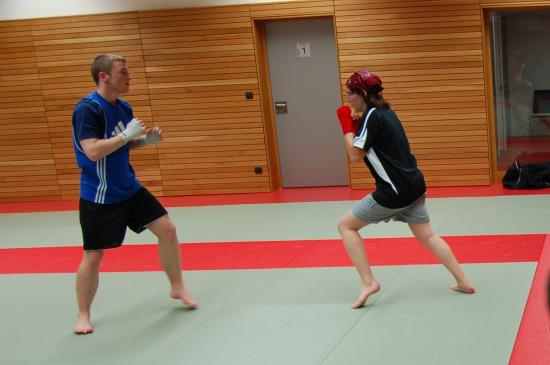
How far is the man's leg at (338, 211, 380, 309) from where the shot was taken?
489 cm

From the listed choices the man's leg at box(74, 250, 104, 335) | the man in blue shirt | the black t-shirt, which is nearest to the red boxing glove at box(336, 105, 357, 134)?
the black t-shirt

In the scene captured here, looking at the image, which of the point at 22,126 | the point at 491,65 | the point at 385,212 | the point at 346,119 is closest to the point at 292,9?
the point at 491,65

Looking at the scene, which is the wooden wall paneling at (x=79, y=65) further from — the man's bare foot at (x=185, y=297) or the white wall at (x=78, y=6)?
the man's bare foot at (x=185, y=297)

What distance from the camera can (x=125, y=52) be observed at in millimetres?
9609

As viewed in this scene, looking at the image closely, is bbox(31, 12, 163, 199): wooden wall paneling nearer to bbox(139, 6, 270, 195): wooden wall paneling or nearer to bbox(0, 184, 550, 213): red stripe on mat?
bbox(139, 6, 270, 195): wooden wall paneling

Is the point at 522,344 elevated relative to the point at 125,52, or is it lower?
lower

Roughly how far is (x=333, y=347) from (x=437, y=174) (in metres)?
5.00

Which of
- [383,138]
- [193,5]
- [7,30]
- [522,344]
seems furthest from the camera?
[7,30]

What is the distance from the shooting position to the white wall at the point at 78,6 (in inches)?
368

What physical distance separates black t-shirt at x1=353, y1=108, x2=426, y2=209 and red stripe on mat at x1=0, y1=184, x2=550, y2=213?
373 cm

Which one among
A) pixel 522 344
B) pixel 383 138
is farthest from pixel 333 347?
pixel 383 138

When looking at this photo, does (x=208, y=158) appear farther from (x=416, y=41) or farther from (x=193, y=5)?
(x=416, y=41)

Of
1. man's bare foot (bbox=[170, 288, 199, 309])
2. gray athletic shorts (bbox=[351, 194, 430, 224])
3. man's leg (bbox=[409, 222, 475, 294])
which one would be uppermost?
gray athletic shorts (bbox=[351, 194, 430, 224])

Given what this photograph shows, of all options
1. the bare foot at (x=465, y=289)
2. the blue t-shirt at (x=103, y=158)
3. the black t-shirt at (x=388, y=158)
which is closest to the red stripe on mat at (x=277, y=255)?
the bare foot at (x=465, y=289)
